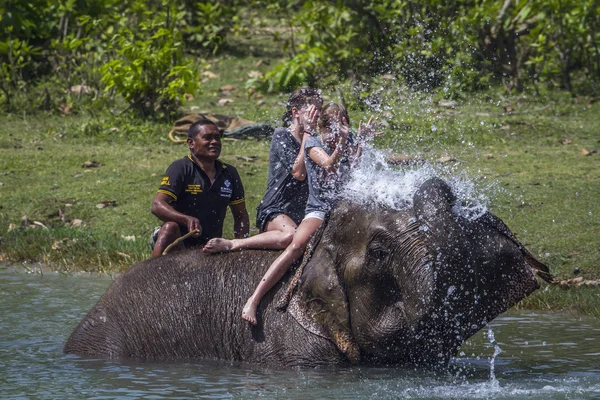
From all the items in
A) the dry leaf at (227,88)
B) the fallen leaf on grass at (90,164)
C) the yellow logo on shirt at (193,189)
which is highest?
the dry leaf at (227,88)

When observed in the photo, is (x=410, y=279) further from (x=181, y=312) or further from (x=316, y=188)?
(x=181, y=312)

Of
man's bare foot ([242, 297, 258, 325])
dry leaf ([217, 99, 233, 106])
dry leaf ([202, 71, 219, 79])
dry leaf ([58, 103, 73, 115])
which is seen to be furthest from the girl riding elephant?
dry leaf ([202, 71, 219, 79])

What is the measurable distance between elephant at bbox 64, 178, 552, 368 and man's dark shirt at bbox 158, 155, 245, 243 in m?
0.60

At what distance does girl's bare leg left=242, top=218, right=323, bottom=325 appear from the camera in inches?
267

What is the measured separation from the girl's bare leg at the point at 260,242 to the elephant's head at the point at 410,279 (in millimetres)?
441

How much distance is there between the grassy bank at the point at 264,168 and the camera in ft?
34.4

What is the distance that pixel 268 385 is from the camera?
251 inches

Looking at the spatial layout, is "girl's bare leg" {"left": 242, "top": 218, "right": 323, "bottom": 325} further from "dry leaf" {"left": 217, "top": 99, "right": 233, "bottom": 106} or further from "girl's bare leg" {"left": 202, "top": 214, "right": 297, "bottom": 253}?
"dry leaf" {"left": 217, "top": 99, "right": 233, "bottom": 106}

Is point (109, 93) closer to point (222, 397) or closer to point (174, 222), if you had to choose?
point (174, 222)

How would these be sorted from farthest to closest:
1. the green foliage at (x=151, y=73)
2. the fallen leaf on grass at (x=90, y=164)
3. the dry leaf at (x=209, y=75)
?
the dry leaf at (x=209, y=75), the green foliage at (x=151, y=73), the fallen leaf on grass at (x=90, y=164)

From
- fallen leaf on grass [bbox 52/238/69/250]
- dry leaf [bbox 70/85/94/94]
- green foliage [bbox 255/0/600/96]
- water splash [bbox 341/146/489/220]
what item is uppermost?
green foliage [bbox 255/0/600/96]

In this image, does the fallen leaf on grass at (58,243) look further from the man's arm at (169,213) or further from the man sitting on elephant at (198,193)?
the man's arm at (169,213)

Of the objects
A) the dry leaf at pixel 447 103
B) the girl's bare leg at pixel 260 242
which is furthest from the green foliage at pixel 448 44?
the girl's bare leg at pixel 260 242

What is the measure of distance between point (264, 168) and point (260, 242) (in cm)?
585
